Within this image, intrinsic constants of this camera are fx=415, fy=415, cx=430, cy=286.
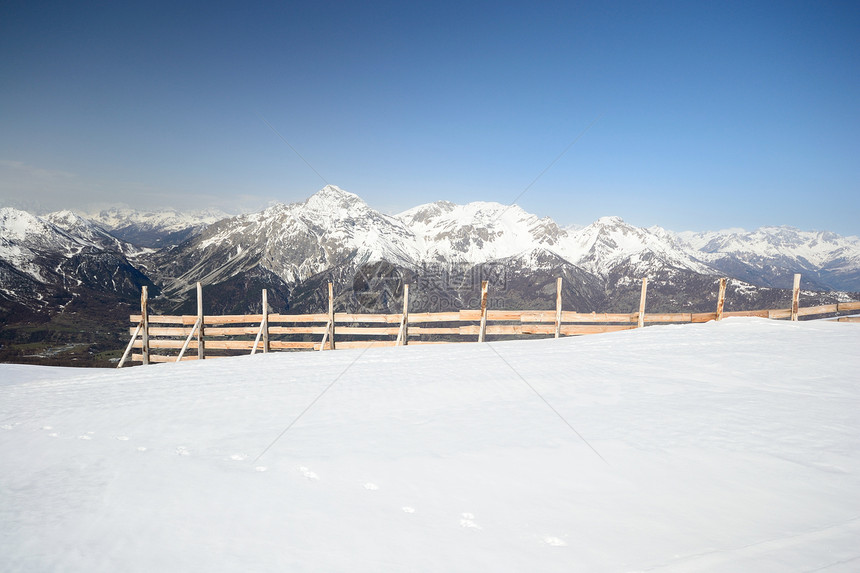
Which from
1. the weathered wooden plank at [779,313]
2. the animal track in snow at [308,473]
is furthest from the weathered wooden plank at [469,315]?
the weathered wooden plank at [779,313]

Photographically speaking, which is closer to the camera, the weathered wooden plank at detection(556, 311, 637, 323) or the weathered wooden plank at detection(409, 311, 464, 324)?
the weathered wooden plank at detection(409, 311, 464, 324)

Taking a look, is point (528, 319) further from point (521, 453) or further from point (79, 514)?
point (79, 514)

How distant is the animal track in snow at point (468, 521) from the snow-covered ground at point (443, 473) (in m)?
0.02

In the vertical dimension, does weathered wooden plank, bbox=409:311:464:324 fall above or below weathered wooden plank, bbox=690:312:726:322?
below

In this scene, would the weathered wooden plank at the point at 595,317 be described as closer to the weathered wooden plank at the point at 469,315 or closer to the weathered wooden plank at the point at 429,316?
the weathered wooden plank at the point at 469,315

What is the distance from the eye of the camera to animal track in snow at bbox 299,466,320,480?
14.0 ft

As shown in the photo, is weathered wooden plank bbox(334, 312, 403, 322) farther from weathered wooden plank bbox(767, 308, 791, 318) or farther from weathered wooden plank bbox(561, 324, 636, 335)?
weathered wooden plank bbox(767, 308, 791, 318)

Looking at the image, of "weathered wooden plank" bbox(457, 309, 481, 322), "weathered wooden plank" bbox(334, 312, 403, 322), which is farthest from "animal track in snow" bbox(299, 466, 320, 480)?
"weathered wooden plank" bbox(457, 309, 481, 322)

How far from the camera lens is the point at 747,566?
2914 millimetres

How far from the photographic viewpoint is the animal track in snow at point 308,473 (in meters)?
4.25

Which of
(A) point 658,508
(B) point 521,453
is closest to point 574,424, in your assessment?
(B) point 521,453

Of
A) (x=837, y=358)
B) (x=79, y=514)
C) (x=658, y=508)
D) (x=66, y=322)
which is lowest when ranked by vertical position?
(x=66, y=322)

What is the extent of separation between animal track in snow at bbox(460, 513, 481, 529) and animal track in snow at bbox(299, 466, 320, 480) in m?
1.59

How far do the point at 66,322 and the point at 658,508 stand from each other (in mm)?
243967
